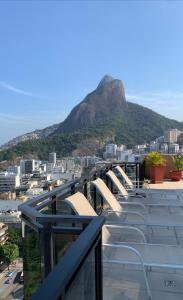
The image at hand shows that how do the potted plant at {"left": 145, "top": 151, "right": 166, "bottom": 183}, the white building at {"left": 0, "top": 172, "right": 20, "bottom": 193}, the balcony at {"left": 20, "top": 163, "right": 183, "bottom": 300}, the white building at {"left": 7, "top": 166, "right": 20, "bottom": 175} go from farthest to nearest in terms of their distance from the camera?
the white building at {"left": 7, "top": 166, "right": 20, "bottom": 175} → the white building at {"left": 0, "top": 172, "right": 20, "bottom": 193} → the potted plant at {"left": 145, "top": 151, "right": 166, "bottom": 183} → the balcony at {"left": 20, "top": 163, "right": 183, "bottom": 300}

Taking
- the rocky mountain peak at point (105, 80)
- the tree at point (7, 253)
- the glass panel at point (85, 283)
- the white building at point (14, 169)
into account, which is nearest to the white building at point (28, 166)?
the white building at point (14, 169)

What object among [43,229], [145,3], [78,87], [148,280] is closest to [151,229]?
[148,280]

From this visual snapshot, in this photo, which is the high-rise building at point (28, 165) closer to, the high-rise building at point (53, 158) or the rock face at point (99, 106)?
the high-rise building at point (53, 158)

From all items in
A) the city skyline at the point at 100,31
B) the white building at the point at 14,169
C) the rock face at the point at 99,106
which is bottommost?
the white building at the point at 14,169

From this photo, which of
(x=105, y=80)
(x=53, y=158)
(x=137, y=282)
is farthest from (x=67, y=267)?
(x=105, y=80)

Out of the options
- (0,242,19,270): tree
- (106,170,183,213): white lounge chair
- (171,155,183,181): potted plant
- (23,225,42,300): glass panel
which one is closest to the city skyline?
(171,155,183,181): potted plant

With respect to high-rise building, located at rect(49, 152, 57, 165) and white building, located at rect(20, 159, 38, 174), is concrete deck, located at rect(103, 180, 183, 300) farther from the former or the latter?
high-rise building, located at rect(49, 152, 57, 165)
